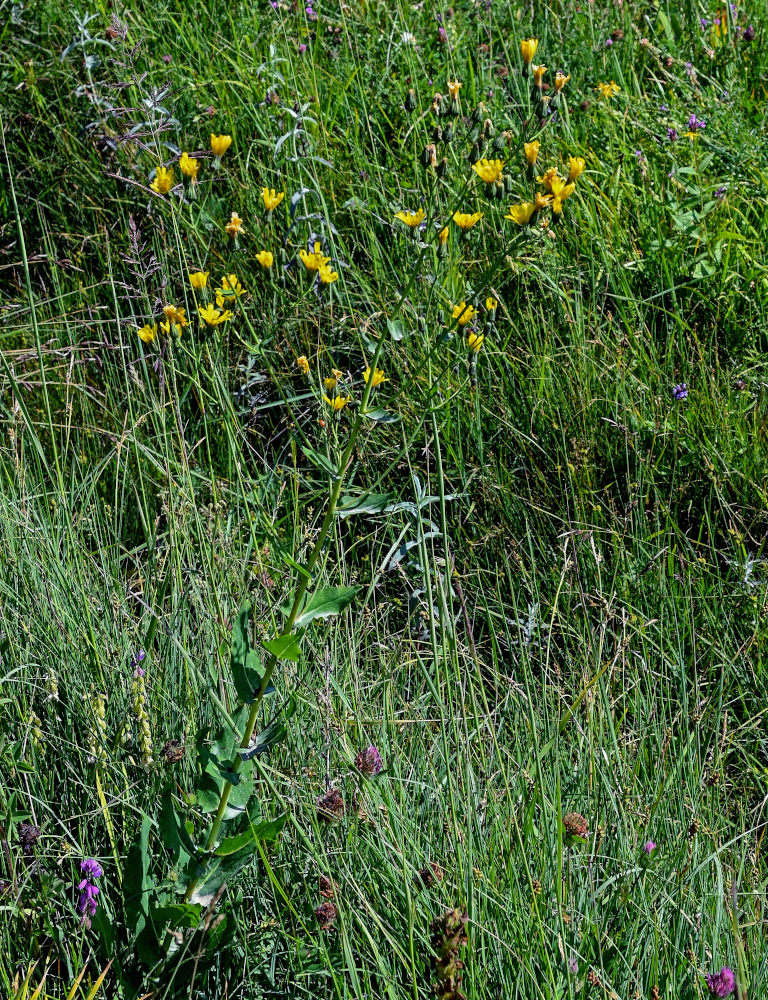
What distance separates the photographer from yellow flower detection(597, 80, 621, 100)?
9.62ft

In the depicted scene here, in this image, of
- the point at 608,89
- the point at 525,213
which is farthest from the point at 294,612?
the point at 608,89

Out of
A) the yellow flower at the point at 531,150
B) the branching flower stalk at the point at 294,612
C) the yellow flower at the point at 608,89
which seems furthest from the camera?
the yellow flower at the point at 608,89

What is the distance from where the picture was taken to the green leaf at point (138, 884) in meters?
1.32

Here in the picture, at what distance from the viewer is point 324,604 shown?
1.29 metres

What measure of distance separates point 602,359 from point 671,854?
1.32 m

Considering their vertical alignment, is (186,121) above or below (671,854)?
above

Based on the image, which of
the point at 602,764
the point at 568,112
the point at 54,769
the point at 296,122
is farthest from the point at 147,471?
the point at 568,112

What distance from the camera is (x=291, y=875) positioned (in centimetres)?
147

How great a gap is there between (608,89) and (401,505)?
1.75 meters

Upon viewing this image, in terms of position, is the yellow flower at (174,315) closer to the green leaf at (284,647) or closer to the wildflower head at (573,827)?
the green leaf at (284,647)

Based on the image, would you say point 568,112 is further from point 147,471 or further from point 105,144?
point 147,471

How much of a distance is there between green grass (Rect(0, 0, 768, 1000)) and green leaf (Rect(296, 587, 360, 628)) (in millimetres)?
43

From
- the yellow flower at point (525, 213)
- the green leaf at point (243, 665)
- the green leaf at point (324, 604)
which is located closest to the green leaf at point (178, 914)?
the green leaf at point (243, 665)

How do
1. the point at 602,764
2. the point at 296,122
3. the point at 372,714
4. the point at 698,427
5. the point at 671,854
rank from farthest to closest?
the point at 296,122
the point at 698,427
the point at 372,714
the point at 602,764
the point at 671,854
